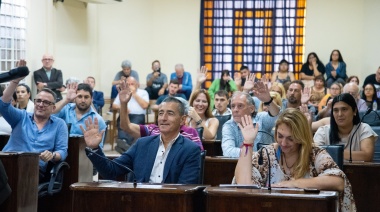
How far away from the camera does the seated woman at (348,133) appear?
618 centimetres

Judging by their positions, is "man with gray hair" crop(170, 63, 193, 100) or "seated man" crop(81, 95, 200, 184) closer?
"seated man" crop(81, 95, 200, 184)

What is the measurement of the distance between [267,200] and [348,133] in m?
2.37

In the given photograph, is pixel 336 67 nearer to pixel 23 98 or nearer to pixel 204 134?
pixel 23 98

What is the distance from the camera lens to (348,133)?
6.26m

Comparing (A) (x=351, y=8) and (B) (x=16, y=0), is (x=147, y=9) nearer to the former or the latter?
(A) (x=351, y=8)

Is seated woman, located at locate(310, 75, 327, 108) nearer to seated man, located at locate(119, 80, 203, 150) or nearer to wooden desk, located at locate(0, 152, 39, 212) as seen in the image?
seated man, located at locate(119, 80, 203, 150)

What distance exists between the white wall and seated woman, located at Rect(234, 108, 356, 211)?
959 cm

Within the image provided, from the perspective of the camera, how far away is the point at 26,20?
1266 centimetres

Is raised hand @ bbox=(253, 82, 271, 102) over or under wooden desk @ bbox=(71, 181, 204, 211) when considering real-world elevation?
over

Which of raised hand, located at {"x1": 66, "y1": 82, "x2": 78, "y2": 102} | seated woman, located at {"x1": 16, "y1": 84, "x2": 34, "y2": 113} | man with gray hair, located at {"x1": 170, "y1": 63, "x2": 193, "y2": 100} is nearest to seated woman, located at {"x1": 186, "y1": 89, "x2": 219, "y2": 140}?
raised hand, located at {"x1": 66, "y1": 82, "x2": 78, "y2": 102}

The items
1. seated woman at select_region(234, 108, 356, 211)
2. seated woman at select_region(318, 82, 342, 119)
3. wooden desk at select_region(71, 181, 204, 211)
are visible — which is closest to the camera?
wooden desk at select_region(71, 181, 204, 211)

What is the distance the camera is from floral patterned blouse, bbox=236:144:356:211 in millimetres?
4648

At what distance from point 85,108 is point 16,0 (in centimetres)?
494

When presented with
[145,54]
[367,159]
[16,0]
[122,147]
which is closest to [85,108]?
[122,147]
